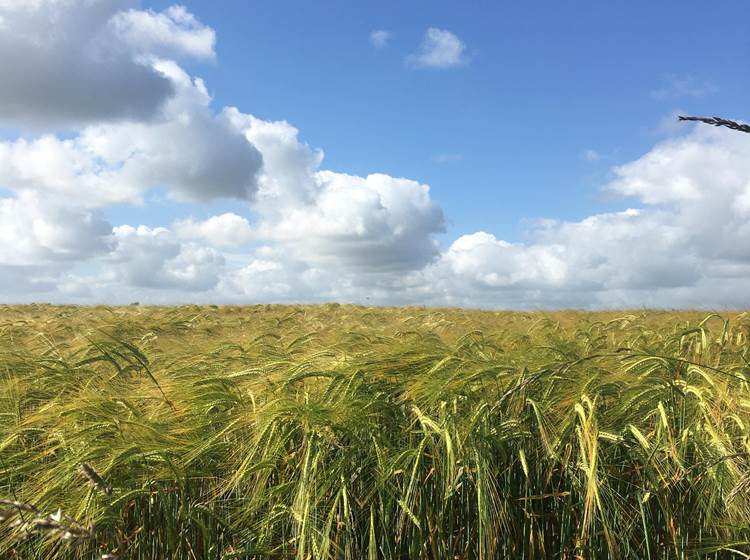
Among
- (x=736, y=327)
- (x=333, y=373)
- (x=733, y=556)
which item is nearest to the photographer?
(x=733, y=556)

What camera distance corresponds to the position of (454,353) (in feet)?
10.1

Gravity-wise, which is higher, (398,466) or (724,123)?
(724,123)

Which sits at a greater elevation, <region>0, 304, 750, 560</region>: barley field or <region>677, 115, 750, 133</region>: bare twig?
<region>677, 115, 750, 133</region>: bare twig

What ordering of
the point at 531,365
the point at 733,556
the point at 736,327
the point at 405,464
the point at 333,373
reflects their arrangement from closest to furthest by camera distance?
the point at 405,464 → the point at 733,556 → the point at 333,373 → the point at 531,365 → the point at 736,327

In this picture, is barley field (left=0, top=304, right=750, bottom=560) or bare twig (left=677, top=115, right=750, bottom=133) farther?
barley field (left=0, top=304, right=750, bottom=560)

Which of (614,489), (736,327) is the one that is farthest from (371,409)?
(736,327)

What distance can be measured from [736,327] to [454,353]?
3.79 metres

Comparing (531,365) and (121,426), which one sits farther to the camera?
(531,365)

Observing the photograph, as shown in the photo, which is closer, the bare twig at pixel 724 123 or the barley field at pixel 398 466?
the bare twig at pixel 724 123

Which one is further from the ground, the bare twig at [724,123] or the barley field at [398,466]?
the bare twig at [724,123]

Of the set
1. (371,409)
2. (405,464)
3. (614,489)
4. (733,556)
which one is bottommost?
(733,556)

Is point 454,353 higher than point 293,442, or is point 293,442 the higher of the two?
point 454,353

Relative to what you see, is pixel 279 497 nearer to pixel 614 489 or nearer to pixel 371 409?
pixel 371 409

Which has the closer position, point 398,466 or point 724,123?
point 724,123
